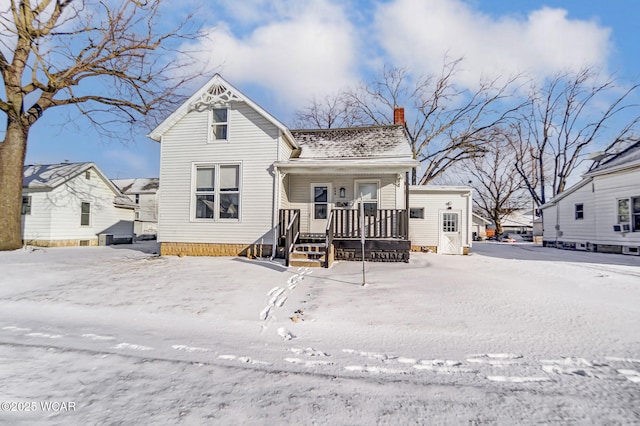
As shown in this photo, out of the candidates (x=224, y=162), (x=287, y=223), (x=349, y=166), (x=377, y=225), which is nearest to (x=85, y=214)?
(x=224, y=162)

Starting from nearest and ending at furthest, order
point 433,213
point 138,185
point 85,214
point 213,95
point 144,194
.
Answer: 1. point 213,95
2. point 433,213
3. point 85,214
4. point 144,194
5. point 138,185

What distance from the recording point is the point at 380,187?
1101 centimetres

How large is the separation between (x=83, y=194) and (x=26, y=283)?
518 inches

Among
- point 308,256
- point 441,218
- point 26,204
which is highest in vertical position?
point 26,204

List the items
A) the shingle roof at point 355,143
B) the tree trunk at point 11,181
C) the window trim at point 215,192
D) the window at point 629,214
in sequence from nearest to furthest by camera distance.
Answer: the window trim at point 215,192
the shingle roof at point 355,143
the tree trunk at point 11,181
the window at point 629,214

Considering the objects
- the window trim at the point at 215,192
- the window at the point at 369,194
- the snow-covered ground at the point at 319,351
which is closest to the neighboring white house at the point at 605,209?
the snow-covered ground at the point at 319,351

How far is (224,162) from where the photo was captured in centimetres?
1060

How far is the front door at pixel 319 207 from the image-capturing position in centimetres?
1123

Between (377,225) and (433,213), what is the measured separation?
4.69m

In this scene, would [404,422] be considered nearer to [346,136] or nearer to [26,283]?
[26,283]

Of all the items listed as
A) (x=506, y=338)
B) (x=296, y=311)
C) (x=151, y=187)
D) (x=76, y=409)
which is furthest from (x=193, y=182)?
(x=151, y=187)

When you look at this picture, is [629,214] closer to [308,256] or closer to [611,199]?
[611,199]

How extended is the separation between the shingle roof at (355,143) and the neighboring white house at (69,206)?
1235 cm

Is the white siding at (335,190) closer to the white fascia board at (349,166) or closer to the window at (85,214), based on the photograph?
the white fascia board at (349,166)
